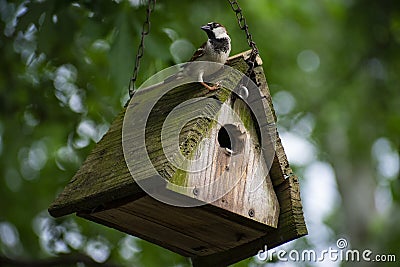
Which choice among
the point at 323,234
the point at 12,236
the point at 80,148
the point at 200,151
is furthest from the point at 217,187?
the point at 323,234

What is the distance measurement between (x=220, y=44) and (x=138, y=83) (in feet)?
4.79

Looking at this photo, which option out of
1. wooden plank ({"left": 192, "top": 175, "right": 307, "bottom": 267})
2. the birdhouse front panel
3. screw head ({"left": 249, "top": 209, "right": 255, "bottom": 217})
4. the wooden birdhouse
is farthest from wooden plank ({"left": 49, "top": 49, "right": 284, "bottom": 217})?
wooden plank ({"left": 192, "top": 175, "right": 307, "bottom": 267})

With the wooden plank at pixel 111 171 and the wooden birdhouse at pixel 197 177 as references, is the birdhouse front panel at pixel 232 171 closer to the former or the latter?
the wooden birdhouse at pixel 197 177

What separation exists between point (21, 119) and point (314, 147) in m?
6.32

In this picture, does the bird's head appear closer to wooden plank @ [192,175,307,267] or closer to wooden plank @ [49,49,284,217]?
wooden plank @ [49,49,284,217]

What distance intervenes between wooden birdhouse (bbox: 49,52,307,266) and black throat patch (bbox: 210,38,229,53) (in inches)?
2.3

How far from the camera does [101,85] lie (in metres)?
5.55

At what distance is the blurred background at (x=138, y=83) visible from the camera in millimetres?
4207

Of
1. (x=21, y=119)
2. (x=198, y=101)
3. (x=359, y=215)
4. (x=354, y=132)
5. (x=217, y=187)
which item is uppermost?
(x=354, y=132)

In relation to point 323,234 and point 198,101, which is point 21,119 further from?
point 323,234

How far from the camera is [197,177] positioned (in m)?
2.86

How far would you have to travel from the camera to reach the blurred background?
13.8 feet

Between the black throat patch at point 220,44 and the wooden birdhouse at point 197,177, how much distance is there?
2.3 inches

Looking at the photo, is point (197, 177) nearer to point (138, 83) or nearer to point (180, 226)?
point (180, 226)
